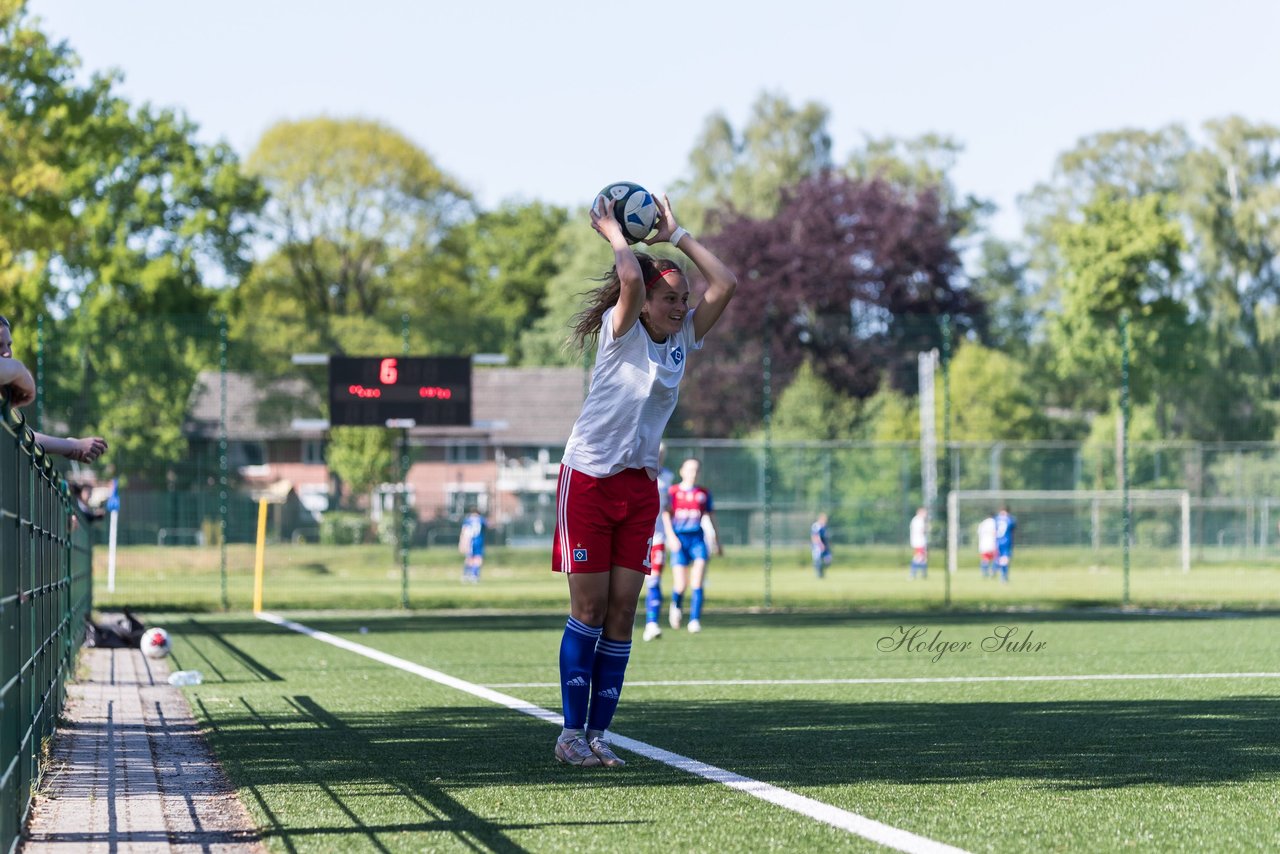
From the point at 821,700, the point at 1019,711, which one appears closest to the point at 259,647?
the point at 821,700

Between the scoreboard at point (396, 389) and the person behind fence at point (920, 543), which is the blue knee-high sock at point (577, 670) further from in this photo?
the person behind fence at point (920, 543)

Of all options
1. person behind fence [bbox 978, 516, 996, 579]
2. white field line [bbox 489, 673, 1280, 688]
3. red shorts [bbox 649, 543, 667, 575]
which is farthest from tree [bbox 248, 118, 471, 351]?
white field line [bbox 489, 673, 1280, 688]

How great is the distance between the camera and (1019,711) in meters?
8.34

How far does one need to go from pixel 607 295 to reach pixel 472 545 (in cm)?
1899

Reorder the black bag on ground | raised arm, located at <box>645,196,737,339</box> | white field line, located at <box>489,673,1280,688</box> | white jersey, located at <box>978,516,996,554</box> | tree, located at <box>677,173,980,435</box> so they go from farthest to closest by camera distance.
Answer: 1. tree, located at <box>677,173,980,435</box>
2. white jersey, located at <box>978,516,996,554</box>
3. the black bag on ground
4. white field line, located at <box>489,673,1280,688</box>
5. raised arm, located at <box>645,196,737,339</box>

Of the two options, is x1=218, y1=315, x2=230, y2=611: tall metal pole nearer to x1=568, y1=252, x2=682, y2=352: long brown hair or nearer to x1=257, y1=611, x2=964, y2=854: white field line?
x1=257, y1=611, x2=964, y2=854: white field line

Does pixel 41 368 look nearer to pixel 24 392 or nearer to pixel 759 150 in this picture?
pixel 24 392

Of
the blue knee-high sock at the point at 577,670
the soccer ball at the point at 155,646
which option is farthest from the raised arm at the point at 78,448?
the soccer ball at the point at 155,646

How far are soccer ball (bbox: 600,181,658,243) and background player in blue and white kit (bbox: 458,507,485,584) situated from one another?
18403 mm

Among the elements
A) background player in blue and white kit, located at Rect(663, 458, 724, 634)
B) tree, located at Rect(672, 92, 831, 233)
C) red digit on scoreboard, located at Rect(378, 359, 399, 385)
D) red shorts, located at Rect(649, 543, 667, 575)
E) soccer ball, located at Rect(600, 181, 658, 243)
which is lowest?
red shorts, located at Rect(649, 543, 667, 575)

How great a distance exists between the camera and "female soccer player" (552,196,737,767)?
6.12m

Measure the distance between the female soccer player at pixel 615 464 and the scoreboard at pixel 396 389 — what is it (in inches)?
600

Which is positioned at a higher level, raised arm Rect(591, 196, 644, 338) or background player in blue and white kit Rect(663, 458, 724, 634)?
raised arm Rect(591, 196, 644, 338)

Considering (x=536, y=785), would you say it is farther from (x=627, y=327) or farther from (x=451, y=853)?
(x=627, y=327)
